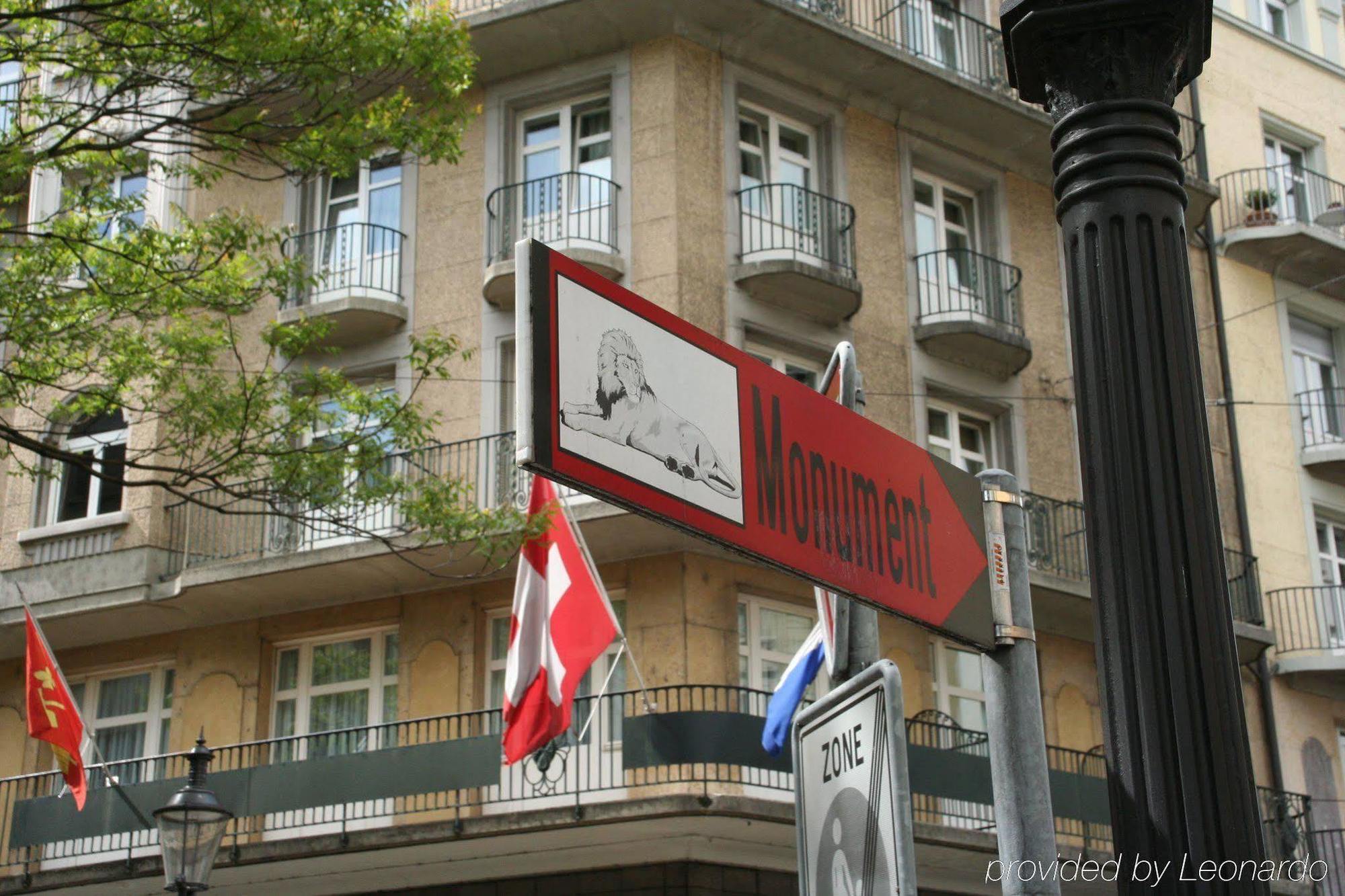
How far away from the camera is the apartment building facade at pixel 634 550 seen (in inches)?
761

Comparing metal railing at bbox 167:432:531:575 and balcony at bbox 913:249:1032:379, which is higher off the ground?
balcony at bbox 913:249:1032:379

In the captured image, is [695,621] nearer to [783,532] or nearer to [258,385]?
[258,385]

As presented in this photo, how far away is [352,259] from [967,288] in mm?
8451

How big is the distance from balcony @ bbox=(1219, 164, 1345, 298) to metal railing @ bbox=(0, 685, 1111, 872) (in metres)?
9.67

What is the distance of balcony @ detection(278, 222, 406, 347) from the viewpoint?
21.8m

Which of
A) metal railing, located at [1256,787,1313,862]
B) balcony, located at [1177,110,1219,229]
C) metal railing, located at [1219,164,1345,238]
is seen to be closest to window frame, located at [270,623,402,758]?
metal railing, located at [1256,787,1313,862]

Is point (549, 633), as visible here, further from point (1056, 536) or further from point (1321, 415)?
point (1321, 415)

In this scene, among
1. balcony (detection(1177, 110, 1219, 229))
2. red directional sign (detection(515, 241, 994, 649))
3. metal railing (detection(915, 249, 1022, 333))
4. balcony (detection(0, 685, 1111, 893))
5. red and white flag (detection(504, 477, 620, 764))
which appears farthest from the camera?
balcony (detection(1177, 110, 1219, 229))

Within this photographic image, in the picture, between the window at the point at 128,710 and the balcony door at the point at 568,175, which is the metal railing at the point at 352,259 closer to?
the balcony door at the point at 568,175

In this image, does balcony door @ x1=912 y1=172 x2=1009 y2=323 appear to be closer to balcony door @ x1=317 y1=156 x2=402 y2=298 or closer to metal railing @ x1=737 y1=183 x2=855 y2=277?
metal railing @ x1=737 y1=183 x2=855 y2=277

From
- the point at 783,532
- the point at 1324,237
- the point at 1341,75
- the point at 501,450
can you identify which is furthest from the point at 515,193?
the point at 783,532

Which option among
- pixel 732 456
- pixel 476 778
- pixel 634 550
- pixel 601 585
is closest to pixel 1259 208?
pixel 634 550

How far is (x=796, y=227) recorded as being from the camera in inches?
870

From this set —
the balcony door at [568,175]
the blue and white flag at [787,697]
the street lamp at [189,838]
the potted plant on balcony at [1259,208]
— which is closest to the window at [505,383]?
the balcony door at [568,175]
